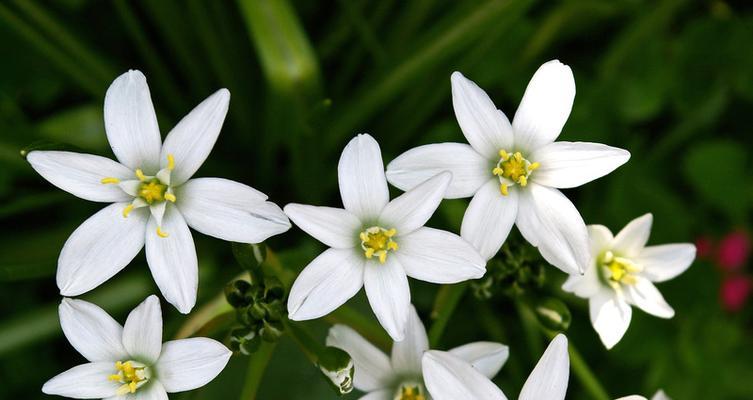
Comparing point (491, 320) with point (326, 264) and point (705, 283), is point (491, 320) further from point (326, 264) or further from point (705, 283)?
point (326, 264)

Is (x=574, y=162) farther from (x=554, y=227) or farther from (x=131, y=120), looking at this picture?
(x=131, y=120)

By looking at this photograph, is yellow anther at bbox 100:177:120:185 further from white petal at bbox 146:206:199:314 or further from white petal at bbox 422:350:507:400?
white petal at bbox 422:350:507:400

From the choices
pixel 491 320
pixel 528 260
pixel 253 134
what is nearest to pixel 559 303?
pixel 528 260

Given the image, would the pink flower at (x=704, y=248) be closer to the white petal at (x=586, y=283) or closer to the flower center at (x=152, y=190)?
the white petal at (x=586, y=283)

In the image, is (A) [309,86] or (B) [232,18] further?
(B) [232,18]

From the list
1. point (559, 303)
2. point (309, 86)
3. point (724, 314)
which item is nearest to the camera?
point (559, 303)

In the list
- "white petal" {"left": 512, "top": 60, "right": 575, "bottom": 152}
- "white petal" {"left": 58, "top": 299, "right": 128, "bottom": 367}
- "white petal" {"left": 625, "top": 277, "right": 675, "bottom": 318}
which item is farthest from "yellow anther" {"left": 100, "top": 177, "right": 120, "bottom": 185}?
"white petal" {"left": 625, "top": 277, "right": 675, "bottom": 318}
